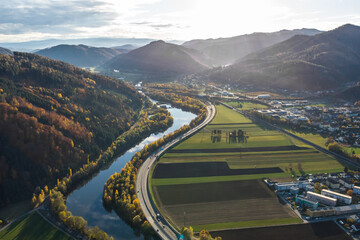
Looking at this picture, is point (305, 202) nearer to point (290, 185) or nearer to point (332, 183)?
point (290, 185)

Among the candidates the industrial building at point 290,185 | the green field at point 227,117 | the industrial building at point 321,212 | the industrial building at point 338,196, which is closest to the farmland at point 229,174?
the industrial building at point 290,185

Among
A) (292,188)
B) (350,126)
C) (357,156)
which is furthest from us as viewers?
(350,126)

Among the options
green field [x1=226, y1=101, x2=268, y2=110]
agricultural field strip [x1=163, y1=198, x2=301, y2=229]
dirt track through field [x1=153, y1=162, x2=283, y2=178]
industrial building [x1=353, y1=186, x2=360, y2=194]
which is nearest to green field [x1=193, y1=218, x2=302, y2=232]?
agricultural field strip [x1=163, y1=198, x2=301, y2=229]

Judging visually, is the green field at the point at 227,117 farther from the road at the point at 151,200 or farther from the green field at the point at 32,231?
the green field at the point at 32,231

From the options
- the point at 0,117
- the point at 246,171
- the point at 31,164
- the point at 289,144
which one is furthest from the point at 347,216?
the point at 0,117

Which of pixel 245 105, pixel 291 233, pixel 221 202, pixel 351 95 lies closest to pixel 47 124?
pixel 221 202

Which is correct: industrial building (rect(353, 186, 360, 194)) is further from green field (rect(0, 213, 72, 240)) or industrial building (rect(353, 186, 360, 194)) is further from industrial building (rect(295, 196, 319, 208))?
green field (rect(0, 213, 72, 240))

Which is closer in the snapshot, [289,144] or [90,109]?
[289,144]

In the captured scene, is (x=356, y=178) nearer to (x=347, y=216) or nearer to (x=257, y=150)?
(x=347, y=216)
